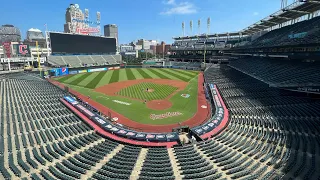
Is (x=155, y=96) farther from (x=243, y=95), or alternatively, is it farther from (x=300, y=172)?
(x=300, y=172)

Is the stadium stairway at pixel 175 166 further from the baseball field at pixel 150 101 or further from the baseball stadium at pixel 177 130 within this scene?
the baseball field at pixel 150 101

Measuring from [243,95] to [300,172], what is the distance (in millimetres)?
25661

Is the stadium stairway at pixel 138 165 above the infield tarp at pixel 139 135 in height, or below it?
below

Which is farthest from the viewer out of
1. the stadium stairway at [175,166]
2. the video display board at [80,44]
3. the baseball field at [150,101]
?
the video display board at [80,44]

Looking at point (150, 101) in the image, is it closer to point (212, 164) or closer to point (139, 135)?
point (139, 135)

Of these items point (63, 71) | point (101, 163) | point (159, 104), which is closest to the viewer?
point (101, 163)

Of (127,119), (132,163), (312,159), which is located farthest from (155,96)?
(312,159)

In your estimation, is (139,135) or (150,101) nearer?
(139,135)

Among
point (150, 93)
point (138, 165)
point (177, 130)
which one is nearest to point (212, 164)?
point (138, 165)

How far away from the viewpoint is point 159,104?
39.4 metres

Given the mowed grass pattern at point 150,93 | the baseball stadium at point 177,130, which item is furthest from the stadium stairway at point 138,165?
the mowed grass pattern at point 150,93

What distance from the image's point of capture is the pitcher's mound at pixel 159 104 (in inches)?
1480

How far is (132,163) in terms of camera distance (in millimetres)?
17453

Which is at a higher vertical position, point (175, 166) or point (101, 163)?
point (101, 163)
